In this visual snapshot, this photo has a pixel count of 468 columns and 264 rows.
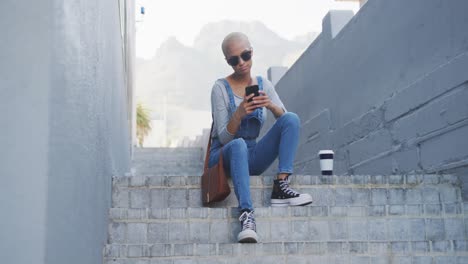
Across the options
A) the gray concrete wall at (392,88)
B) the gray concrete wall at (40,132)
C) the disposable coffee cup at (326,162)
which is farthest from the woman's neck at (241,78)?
the gray concrete wall at (40,132)

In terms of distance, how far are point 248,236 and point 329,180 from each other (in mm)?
834

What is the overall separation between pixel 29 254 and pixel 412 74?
2.98m

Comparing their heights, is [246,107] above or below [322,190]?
above

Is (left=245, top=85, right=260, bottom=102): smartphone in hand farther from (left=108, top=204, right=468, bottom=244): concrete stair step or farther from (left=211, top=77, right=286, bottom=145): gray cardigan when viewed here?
(left=108, top=204, right=468, bottom=244): concrete stair step

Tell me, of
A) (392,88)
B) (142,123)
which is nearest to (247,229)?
Answer: (392,88)

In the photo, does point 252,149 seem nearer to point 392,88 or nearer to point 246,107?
point 246,107

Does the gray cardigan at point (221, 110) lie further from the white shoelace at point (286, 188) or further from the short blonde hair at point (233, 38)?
the white shoelace at point (286, 188)

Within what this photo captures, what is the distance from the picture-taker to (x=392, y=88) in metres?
4.02

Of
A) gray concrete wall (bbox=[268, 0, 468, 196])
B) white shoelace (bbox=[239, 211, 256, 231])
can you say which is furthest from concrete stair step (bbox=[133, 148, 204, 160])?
white shoelace (bbox=[239, 211, 256, 231])

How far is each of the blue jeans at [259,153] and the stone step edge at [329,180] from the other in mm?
138

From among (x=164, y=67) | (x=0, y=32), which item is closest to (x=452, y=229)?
(x=0, y=32)

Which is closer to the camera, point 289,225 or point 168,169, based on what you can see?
point 289,225

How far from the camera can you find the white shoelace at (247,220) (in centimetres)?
258

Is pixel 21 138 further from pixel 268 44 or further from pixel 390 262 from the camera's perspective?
pixel 268 44
